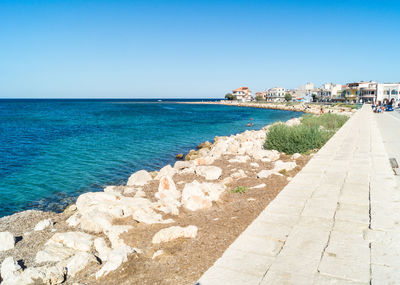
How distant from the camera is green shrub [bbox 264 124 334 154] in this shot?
10493 mm

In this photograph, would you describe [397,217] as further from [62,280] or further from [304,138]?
[304,138]

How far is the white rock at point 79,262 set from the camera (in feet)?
12.5

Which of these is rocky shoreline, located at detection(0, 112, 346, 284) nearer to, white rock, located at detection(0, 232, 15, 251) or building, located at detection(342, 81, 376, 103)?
white rock, located at detection(0, 232, 15, 251)

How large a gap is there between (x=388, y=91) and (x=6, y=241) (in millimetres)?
82198

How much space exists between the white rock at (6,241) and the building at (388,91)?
78241mm

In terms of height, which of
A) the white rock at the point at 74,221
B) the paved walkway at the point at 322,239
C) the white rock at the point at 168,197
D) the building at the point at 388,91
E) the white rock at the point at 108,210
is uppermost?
the building at the point at 388,91

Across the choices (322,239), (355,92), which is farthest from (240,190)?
(355,92)

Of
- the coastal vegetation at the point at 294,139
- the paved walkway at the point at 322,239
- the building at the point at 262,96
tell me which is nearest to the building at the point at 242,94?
the building at the point at 262,96

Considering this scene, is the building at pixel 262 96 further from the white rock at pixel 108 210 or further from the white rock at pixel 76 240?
the white rock at pixel 76 240

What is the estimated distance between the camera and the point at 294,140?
10.7m

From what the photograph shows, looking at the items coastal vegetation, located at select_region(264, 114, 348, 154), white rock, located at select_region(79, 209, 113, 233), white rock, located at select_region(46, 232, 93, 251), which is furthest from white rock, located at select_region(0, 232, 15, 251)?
coastal vegetation, located at select_region(264, 114, 348, 154)

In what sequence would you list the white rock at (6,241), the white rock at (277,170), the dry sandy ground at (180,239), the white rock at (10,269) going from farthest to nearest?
the white rock at (277,170)
the white rock at (6,241)
the white rock at (10,269)
the dry sandy ground at (180,239)

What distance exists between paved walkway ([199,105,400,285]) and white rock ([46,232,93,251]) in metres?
2.71

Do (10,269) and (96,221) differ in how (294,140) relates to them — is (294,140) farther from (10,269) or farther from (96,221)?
(10,269)
